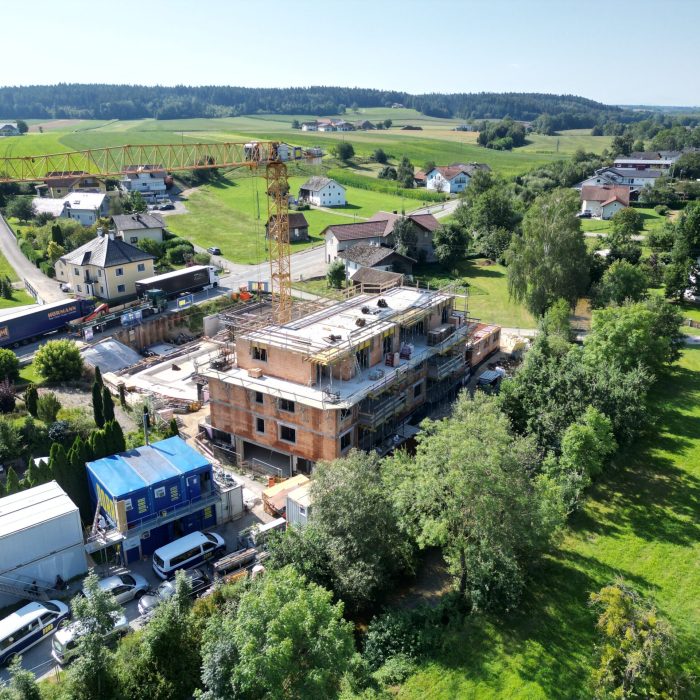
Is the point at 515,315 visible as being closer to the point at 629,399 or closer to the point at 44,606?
the point at 629,399

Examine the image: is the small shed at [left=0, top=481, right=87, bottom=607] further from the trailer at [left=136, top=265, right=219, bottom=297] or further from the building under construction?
the trailer at [left=136, top=265, right=219, bottom=297]

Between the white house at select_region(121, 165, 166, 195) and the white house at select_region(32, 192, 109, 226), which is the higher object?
the white house at select_region(121, 165, 166, 195)

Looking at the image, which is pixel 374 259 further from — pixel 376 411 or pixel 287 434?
pixel 287 434

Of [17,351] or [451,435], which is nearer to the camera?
[451,435]

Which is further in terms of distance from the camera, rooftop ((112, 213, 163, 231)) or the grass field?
the grass field

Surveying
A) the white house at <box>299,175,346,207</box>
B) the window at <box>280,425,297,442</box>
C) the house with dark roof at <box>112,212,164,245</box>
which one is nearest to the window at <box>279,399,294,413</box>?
the window at <box>280,425,297,442</box>

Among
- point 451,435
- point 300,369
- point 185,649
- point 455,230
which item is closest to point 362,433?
point 300,369

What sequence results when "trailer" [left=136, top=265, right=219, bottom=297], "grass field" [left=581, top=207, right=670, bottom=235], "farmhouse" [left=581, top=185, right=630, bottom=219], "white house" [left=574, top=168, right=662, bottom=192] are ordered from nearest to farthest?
1. "trailer" [left=136, top=265, right=219, bottom=297]
2. "grass field" [left=581, top=207, right=670, bottom=235]
3. "farmhouse" [left=581, top=185, right=630, bottom=219]
4. "white house" [left=574, top=168, right=662, bottom=192]

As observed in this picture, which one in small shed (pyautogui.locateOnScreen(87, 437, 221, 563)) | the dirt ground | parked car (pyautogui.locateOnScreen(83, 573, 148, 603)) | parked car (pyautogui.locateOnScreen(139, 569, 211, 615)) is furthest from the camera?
the dirt ground
